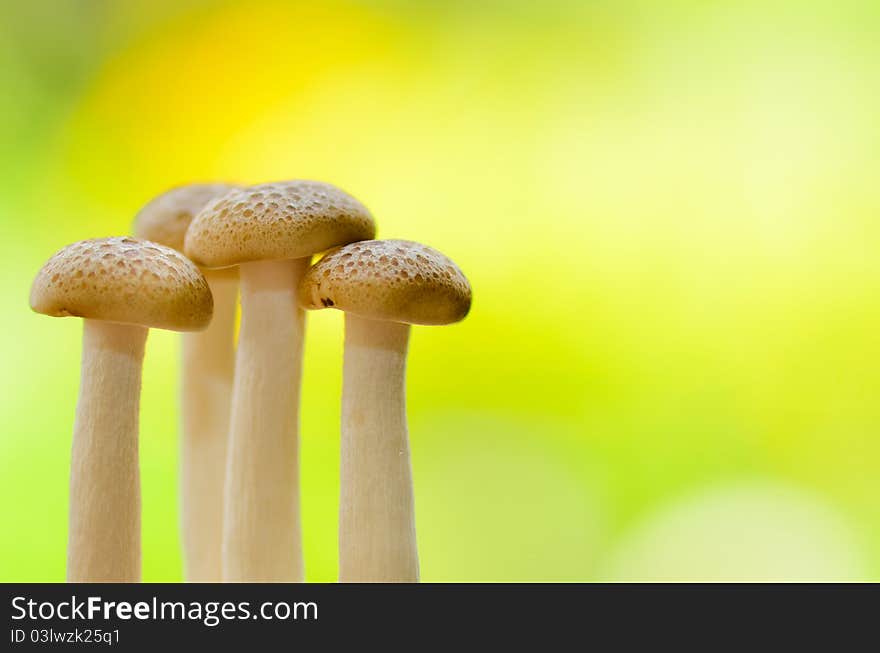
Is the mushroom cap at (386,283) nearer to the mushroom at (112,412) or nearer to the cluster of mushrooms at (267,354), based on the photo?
the cluster of mushrooms at (267,354)

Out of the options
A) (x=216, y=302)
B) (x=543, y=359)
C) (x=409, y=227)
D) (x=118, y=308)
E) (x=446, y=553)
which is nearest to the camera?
(x=118, y=308)

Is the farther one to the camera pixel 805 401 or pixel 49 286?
pixel 805 401

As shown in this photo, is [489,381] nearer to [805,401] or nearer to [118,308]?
[805,401]

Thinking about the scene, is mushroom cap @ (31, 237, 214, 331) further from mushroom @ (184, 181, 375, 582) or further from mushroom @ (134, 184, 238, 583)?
mushroom @ (134, 184, 238, 583)

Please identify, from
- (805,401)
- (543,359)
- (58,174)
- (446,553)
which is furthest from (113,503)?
(805,401)

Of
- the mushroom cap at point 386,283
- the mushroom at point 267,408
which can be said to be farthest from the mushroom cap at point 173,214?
the mushroom cap at point 386,283

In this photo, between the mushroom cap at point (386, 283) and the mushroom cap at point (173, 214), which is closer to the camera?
the mushroom cap at point (386, 283)

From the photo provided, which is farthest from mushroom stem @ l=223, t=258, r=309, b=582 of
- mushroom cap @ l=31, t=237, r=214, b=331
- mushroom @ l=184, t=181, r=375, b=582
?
mushroom cap @ l=31, t=237, r=214, b=331

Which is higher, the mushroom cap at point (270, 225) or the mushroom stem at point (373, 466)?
the mushroom cap at point (270, 225)
